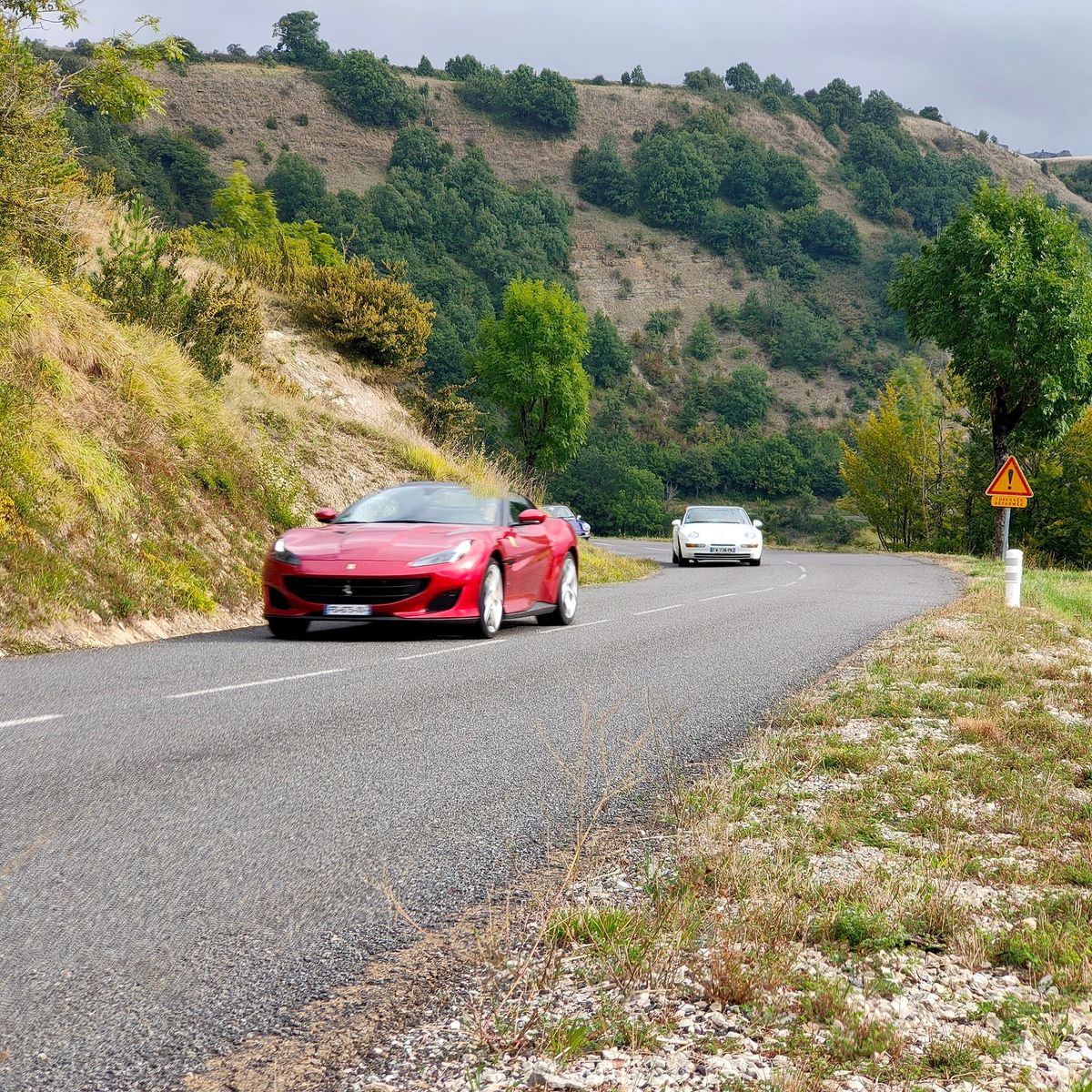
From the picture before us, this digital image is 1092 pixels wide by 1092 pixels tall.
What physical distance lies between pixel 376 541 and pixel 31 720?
5091 millimetres

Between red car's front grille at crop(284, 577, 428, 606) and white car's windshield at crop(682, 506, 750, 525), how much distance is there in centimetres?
2061

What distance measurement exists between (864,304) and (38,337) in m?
140

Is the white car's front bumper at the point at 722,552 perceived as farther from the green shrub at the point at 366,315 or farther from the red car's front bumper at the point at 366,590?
the red car's front bumper at the point at 366,590

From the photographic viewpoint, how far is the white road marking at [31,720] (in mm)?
6590

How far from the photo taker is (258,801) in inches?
202

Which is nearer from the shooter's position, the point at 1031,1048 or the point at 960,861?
the point at 1031,1048

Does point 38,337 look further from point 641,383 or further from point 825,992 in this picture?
point 641,383

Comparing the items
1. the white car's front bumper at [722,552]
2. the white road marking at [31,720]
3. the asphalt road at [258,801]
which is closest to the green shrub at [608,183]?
the white car's front bumper at [722,552]

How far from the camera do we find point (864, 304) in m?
145

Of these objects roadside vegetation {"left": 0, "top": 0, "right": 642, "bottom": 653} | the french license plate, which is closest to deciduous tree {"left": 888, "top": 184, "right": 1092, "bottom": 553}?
roadside vegetation {"left": 0, "top": 0, "right": 642, "bottom": 653}

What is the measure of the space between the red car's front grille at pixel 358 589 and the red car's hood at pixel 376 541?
0.69 ft

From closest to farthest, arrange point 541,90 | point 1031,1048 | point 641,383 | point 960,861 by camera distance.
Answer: point 1031,1048 < point 960,861 < point 641,383 < point 541,90

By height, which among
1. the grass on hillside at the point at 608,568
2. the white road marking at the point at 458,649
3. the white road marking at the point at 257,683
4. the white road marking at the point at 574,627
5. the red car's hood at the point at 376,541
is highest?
the red car's hood at the point at 376,541

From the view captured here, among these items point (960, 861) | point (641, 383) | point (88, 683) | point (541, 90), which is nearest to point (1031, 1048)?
point (960, 861)
